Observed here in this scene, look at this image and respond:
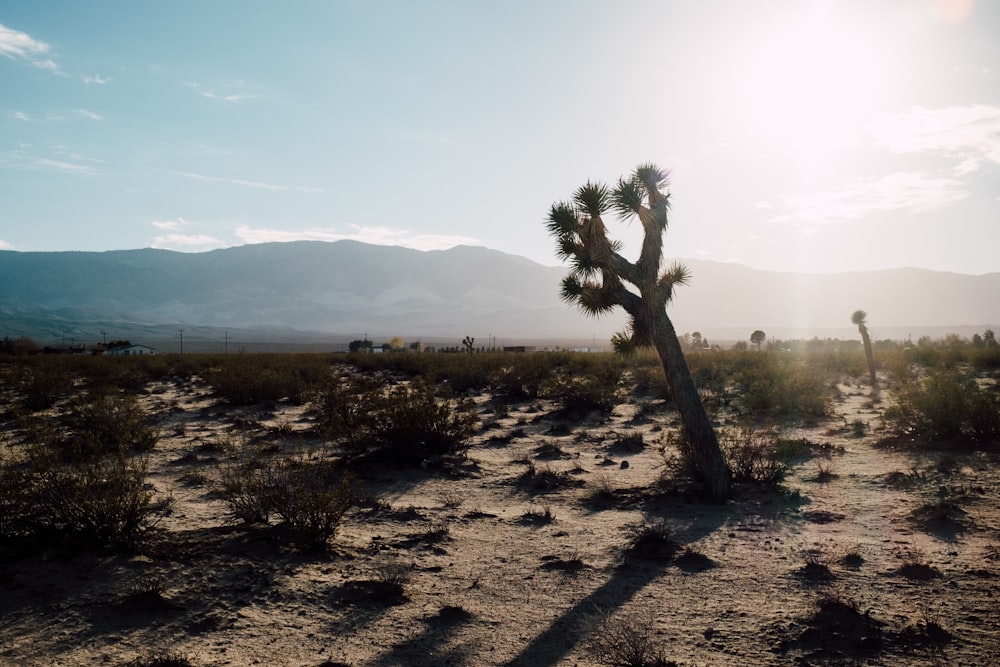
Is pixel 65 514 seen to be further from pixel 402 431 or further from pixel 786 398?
pixel 786 398

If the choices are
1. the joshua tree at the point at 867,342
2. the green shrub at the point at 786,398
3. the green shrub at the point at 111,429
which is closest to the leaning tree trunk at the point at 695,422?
the green shrub at the point at 786,398

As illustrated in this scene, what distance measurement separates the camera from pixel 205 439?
1199 cm

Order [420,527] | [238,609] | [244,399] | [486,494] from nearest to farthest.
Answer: [238,609], [420,527], [486,494], [244,399]

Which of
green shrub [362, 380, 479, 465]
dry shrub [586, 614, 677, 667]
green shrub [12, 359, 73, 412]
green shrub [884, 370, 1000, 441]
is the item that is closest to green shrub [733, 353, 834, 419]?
green shrub [884, 370, 1000, 441]

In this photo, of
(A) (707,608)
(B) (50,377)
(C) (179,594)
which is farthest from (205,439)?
(A) (707,608)

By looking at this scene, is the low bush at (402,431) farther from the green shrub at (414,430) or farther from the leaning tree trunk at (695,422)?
the leaning tree trunk at (695,422)

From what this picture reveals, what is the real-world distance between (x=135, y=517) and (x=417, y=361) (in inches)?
901

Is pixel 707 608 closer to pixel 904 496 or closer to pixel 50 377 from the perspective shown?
pixel 904 496

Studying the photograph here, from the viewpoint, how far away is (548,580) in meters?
6.03

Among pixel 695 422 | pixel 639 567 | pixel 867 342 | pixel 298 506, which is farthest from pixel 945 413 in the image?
pixel 867 342

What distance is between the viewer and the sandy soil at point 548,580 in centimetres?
465

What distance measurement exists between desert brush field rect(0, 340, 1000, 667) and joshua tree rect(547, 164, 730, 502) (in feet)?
2.73

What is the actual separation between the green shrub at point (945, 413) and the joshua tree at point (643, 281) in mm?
5179

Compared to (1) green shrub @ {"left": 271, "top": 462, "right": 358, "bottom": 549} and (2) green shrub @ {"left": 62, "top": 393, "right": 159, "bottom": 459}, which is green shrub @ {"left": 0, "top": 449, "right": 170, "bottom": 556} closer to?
(1) green shrub @ {"left": 271, "top": 462, "right": 358, "bottom": 549}
